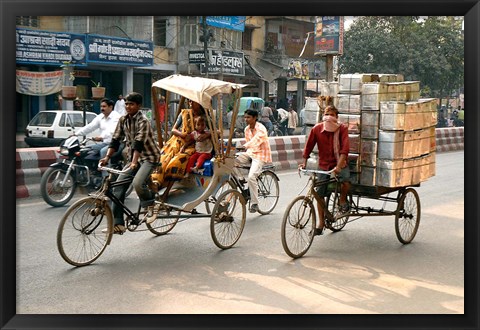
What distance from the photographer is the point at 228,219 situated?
7.00 m

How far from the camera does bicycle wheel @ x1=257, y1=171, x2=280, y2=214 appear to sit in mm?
9273

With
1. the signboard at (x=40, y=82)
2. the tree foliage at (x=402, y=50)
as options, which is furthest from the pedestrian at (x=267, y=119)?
the signboard at (x=40, y=82)

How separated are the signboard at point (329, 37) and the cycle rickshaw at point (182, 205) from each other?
1496 centimetres

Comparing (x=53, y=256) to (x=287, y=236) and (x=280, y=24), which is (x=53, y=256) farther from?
(x=280, y=24)

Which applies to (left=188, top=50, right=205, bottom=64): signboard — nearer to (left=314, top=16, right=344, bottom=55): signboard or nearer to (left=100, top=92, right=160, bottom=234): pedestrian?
(left=314, top=16, right=344, bottom=55): signboard

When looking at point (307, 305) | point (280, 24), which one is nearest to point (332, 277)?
point (307, 305)

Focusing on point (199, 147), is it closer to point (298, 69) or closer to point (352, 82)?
point (352, 82)

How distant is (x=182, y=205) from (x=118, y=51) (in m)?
19.1

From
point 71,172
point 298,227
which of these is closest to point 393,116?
point 298,227

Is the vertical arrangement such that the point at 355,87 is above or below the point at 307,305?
above

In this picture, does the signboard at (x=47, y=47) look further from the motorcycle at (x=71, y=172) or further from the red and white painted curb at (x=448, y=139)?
the red and white painted curb at (x=448, y=139)

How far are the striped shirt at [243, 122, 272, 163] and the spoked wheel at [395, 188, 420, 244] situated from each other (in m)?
2.18
